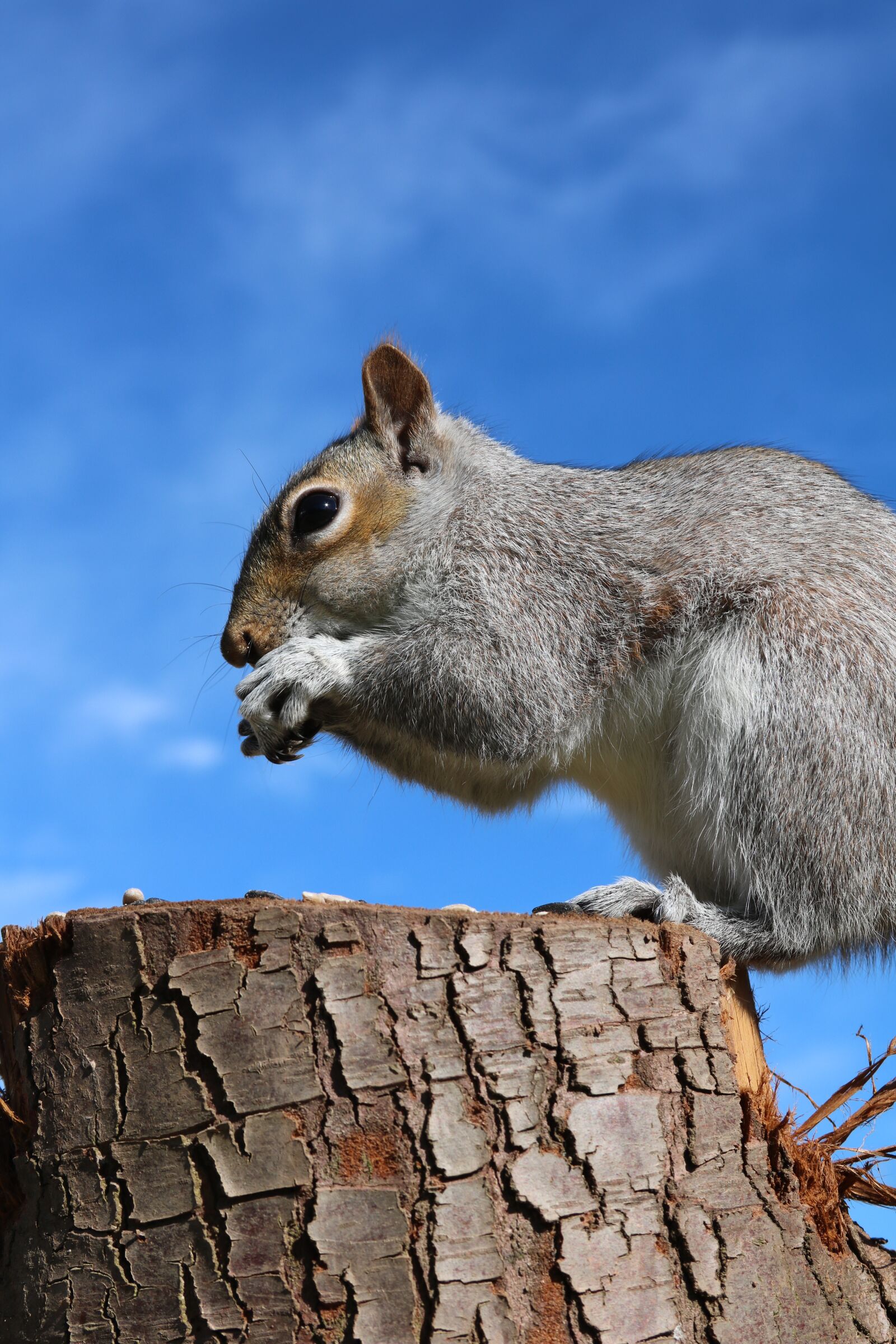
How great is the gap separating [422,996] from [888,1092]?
1795mm

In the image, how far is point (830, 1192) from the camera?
3127 mm

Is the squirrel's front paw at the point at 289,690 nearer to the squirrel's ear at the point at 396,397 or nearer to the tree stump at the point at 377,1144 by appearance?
the squirrel's ear at the point at 396,397

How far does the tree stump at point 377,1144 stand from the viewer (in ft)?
8.10

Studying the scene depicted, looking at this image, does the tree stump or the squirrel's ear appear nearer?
the tree stump

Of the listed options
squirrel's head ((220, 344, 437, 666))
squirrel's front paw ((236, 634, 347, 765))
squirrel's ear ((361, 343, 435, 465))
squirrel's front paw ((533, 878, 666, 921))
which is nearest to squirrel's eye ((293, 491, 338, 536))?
squirrel's head ((220, 344, 437, 666))

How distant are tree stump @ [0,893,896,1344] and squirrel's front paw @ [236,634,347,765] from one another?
1206 millimetres

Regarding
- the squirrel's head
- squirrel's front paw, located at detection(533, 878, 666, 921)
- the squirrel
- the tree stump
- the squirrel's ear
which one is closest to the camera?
the tree stump

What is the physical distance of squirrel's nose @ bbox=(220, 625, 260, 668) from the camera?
4.37 metres

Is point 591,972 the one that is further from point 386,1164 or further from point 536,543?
point 536,543

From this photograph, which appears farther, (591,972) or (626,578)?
(626,578)

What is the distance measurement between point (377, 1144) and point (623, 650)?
198 centimetres

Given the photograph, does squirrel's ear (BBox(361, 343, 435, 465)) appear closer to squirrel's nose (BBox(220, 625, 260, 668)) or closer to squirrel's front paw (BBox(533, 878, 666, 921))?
squirrel's nose (BBox(220, 625, 260, 668))

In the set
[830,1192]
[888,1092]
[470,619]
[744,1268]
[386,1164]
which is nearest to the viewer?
[386,1164]

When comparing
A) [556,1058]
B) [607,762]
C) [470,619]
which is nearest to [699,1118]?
[556,1058]
